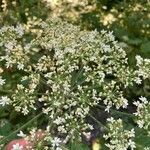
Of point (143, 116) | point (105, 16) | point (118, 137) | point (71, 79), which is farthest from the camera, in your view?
point (105, 16)

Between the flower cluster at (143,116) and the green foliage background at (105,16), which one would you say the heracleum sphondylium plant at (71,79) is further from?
the green foliage background at (105,16)

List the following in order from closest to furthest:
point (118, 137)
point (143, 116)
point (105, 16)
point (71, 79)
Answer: point (118, 137)
point (143, 116)
point (71, 79)
point (105, 16)

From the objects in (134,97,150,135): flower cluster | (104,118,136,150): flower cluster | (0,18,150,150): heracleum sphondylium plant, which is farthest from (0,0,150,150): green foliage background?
(104,118,136,150): flower cluster

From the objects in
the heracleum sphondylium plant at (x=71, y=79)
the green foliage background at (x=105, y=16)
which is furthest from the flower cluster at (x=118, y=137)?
the green foliage background at (x=105, y=16)

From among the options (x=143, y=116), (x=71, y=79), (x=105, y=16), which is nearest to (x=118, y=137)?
(x=143, y=116)

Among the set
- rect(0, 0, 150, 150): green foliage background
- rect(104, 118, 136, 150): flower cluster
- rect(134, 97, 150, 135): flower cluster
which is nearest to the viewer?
rect(104, 118, 136, 150): flower cluster

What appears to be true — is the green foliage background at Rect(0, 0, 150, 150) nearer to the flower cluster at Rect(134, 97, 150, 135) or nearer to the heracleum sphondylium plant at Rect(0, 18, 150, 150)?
the heracleum sphondylium plant at Rect(0, 18, 150, 150)

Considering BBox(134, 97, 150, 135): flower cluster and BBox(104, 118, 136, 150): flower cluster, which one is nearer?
BBox(104, 118, 136, 150): flower cluster

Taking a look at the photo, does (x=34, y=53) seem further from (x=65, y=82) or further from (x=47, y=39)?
(x=65, y=82)

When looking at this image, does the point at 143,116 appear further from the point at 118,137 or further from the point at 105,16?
the point at 105,16
